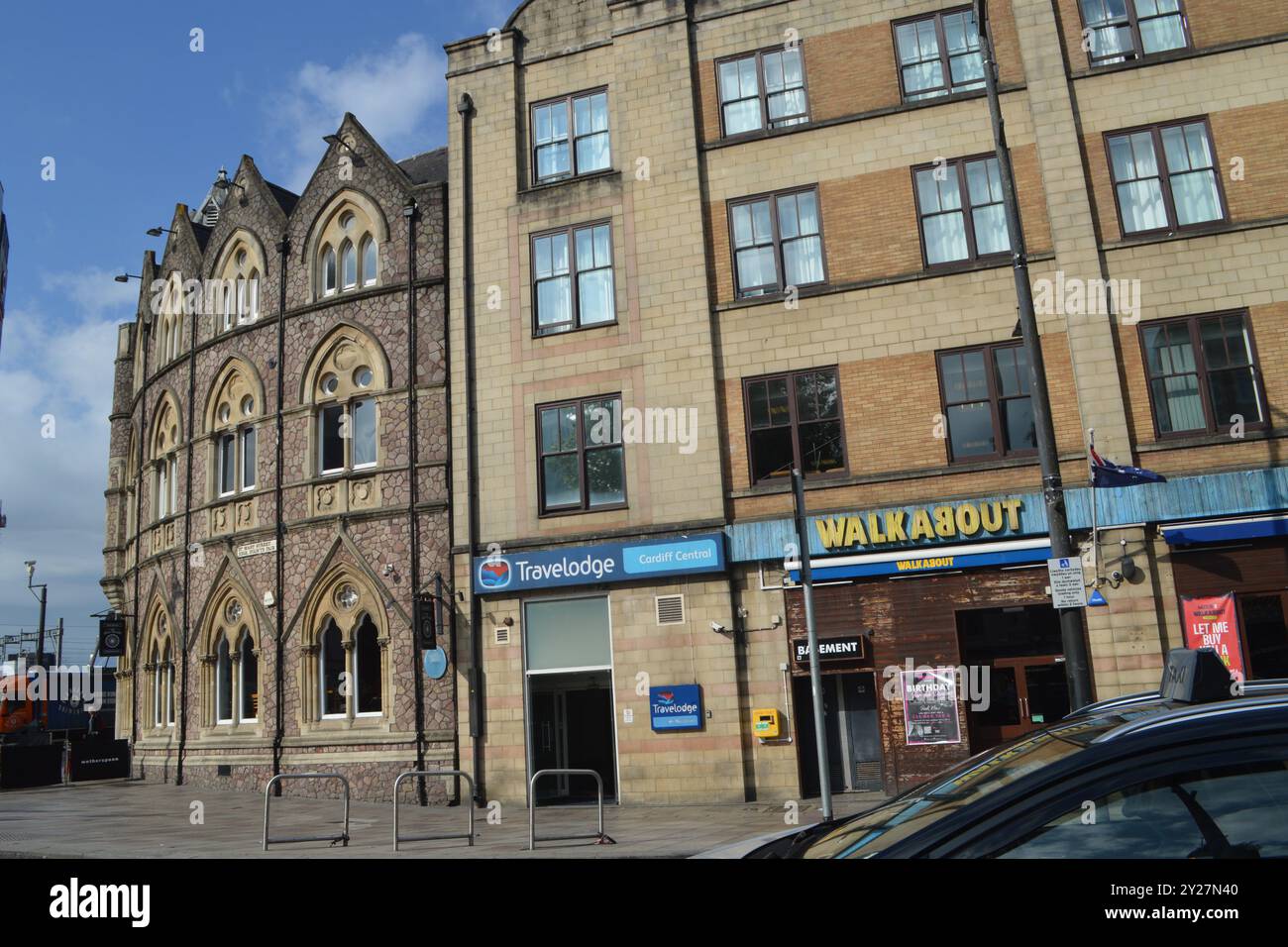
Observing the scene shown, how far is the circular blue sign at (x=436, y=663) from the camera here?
2034 centimetres

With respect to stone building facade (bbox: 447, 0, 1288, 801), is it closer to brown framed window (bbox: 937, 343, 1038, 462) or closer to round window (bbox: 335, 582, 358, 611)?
brown framed window (bbox: 937, 343, 1038, 462)

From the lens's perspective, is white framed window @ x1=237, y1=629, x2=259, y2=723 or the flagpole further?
white framed window @ x1=237, y1=629, x2=259, y2=723

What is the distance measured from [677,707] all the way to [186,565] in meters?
15.2

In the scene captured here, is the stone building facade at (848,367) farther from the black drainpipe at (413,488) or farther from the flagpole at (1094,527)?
the black drainpipe at (413,488)

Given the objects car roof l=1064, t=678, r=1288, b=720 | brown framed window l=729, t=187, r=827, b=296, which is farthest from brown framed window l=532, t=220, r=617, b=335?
car roof l=1064, t=678, r=1288, b=720

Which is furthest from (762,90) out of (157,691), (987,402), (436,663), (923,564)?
(157,691)

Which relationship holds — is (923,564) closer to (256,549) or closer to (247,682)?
(256,549)

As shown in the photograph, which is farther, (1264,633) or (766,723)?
(766,723)

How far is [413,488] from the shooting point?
21.5 meters

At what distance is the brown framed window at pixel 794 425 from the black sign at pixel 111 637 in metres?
20.9

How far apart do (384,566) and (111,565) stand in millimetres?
15839

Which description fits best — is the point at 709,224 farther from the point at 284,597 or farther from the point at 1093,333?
the point at 284,597

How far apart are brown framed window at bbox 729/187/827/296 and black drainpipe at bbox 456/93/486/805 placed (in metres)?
5.94

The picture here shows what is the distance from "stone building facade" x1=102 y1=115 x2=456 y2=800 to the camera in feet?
70.2
